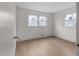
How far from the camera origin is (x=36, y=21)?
519cm

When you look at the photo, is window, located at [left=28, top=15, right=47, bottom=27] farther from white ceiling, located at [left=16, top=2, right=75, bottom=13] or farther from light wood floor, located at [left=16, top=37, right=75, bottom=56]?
light wood floor, located at [left=16, top=37, right=75, bottom=56]

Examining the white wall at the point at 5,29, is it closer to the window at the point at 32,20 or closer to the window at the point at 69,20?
the window at the point at 32,20

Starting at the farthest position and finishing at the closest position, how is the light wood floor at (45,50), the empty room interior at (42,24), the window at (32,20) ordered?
the window at (32,20), the empty room interior at (42,24), the light wood floor at (45,50)

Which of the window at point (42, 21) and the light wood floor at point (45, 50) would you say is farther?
the window at point (42, 21)

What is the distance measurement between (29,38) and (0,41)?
423 cm

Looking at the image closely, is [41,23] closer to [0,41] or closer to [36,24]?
[36,24]

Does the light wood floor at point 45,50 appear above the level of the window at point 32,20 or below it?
below

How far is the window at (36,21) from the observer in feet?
15.8

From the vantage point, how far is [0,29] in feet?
1.77

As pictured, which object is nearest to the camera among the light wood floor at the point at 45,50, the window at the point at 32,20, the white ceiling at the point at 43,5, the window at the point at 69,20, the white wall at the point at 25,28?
the light wood floor at the point at 45,50

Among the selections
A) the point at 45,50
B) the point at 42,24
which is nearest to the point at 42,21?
the point at 42,24

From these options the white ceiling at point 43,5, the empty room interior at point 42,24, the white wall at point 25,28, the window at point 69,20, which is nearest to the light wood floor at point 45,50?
the empty room interior at point 42,24

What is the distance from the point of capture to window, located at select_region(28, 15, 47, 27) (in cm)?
481

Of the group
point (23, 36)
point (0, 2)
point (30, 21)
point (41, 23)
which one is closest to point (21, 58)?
point (0, 2)
